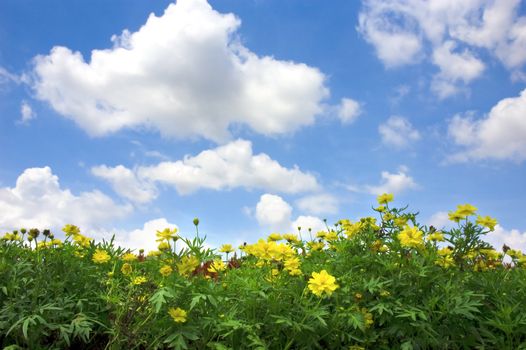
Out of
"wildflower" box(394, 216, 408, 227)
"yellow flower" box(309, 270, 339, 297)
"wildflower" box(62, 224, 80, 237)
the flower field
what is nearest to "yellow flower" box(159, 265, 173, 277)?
the flower field

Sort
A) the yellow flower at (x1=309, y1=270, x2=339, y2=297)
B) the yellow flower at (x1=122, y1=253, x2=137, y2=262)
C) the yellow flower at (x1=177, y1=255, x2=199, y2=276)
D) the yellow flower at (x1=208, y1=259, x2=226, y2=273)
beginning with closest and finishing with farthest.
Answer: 1. the yellow flower at (x1=309, y1=270, x2=339, y2=297)
2. the yellow flower at (x1=177, y1=255, x2=199, y2=276)
3. the yellow flower at (x1=208, y1=259, x2=226, y2=273)
4. the yellow flower at (x1=122, y1=253, x2=137, y2=262)

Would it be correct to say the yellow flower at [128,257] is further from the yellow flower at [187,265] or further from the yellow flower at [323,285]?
the yellow flower at [323,285]

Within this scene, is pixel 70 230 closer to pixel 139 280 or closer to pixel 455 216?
pixel 139 280

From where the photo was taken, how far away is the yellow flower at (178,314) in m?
2.78

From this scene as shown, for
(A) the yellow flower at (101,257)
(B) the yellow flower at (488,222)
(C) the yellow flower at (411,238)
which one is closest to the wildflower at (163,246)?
(A) the yellow flower at (101,257)

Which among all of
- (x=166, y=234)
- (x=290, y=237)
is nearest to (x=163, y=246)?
(x=166, y=234)

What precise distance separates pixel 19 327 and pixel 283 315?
1.68 m

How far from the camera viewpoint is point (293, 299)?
3.10 m

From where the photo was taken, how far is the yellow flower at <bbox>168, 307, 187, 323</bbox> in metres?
2.78

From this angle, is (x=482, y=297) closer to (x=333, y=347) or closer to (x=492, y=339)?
(x=492, y=339)

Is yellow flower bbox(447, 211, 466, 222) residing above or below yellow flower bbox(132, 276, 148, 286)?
above

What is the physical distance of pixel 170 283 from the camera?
2.97 metres

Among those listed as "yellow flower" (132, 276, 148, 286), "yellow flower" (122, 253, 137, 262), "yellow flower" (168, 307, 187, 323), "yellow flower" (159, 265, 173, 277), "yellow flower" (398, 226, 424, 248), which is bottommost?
"yellow flower" (168, 307, 187, 323)

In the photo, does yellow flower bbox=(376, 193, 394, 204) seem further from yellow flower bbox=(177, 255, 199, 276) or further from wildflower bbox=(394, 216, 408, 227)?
yellow flower bbox=(177, 255, 199, 276)
